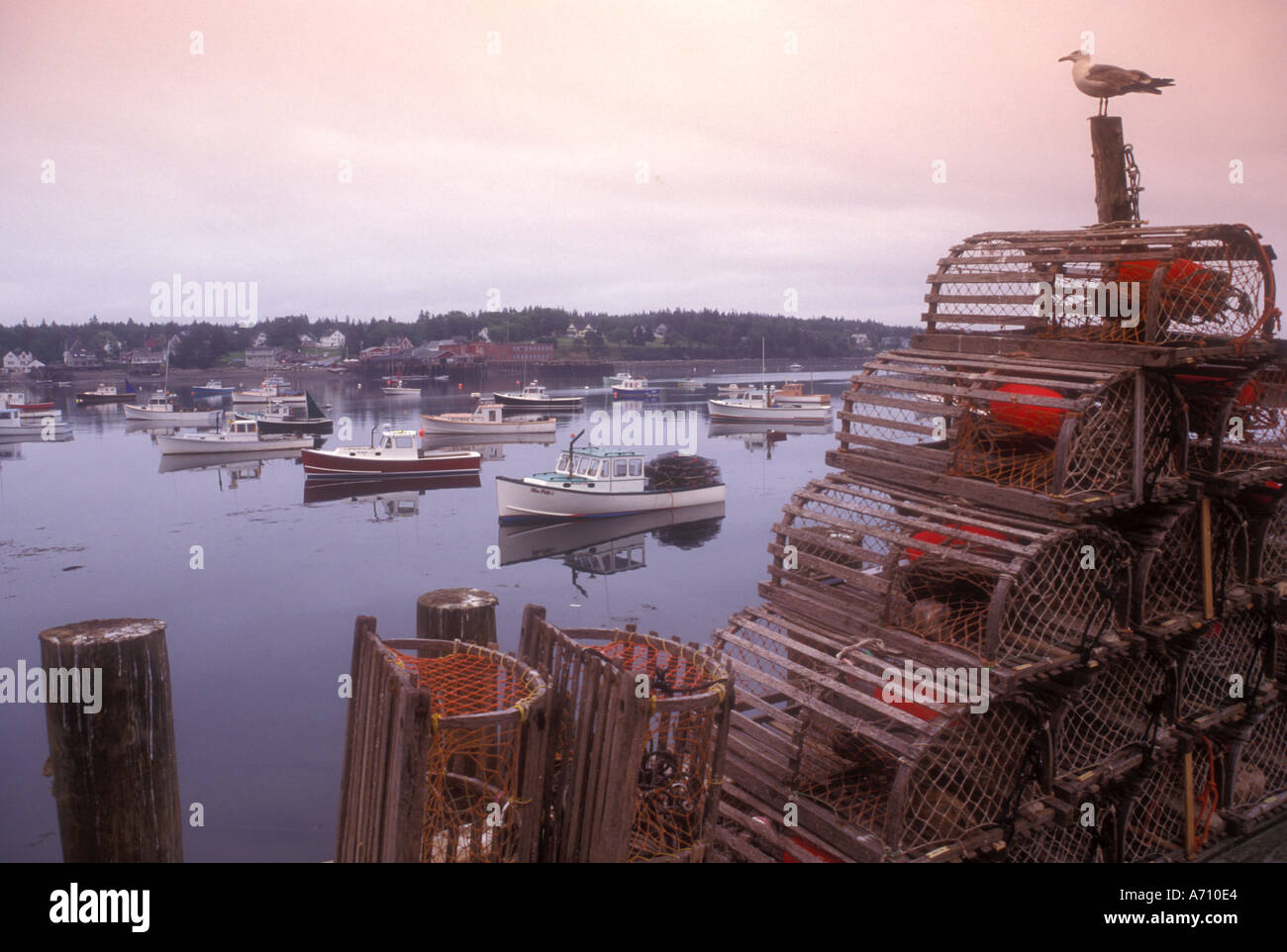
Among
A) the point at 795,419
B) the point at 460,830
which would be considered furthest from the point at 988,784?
the point at 795,419

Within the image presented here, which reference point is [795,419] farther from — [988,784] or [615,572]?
[988,784]

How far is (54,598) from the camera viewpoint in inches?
758

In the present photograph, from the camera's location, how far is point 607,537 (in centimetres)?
2831

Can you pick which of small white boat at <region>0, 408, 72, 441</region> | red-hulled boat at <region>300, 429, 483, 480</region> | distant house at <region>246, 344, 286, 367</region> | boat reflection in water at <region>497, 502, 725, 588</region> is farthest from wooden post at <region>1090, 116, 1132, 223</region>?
distant house at <region>246, 344, 286, 367</region>

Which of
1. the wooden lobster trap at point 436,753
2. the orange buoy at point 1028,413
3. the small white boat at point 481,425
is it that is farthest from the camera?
the small white boat at point 481,425

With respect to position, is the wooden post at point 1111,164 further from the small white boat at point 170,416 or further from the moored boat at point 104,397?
the moored boat at point 104,397

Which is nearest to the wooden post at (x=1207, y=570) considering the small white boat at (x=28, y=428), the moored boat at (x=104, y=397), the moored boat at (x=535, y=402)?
the small white boat at (x=28, y=428)

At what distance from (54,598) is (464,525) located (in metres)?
11.7

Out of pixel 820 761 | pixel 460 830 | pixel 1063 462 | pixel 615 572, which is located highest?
pixel 1063 462

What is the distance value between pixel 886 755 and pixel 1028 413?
2079 millimetres

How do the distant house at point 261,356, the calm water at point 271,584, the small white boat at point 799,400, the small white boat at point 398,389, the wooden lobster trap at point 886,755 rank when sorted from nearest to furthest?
the wooden lobster trap at point 886,755 < the calm water at point 271,584 < the small white boat at point 799,400 < the small white boat at point 398,389 < the distant house at point 261,356

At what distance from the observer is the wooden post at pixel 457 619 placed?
4426 millimetres

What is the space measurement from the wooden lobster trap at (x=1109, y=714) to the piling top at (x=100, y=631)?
163 inches

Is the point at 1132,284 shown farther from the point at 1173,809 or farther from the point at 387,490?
the point at 387,490
